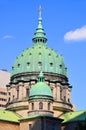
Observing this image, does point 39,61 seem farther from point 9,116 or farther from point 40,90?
point 9,116

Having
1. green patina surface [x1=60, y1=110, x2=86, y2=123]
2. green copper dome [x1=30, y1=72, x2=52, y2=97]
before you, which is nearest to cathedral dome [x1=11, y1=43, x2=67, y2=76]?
green copper dome [x1=30, y1=72, x2=52, y2=97]

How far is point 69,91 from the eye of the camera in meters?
120

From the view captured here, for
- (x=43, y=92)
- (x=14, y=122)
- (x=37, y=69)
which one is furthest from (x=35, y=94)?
(x=37, y=69)

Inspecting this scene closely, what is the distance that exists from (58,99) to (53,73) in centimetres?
762

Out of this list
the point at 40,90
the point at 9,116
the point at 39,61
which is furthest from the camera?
the point at 39,61

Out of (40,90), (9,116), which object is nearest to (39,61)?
(40,90)

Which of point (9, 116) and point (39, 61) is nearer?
point (9, 116)


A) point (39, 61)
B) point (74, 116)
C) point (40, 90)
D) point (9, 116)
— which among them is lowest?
point (9, 116)

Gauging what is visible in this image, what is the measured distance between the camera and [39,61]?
386ft

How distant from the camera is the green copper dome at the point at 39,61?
117250mm

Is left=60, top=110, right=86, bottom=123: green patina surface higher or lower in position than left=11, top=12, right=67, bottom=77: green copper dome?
lower

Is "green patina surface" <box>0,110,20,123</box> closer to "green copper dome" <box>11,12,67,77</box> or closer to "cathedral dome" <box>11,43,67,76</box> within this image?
"green copper dome" <box>11,12,67,77</box>

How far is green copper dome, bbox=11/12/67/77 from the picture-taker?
11725 centimetres

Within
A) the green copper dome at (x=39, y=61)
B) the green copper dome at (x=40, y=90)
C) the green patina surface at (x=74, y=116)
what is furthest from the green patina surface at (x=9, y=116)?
the green copper dome at (x=39, y=61)
